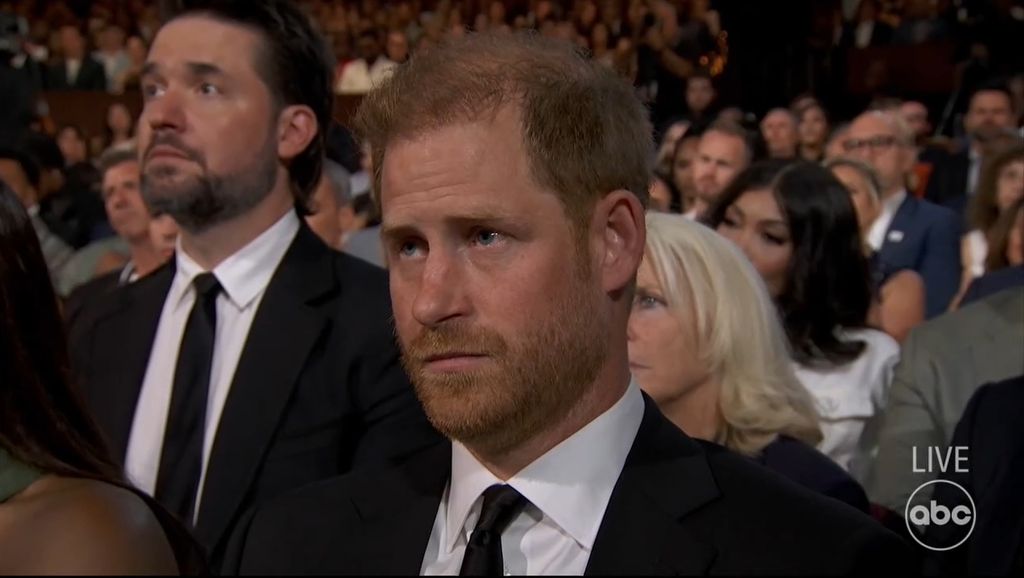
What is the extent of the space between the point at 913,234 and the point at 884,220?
0.45 ft

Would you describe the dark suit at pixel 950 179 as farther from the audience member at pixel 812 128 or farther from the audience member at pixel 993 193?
the audience member at pixel 993 193

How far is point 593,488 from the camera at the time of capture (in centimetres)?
137

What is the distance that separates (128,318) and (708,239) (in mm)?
1031

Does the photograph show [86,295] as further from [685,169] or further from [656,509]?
[685,169]

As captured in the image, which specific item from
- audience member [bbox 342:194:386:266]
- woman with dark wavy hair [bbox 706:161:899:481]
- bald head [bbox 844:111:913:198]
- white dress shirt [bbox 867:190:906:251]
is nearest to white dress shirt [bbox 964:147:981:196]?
bald head [bbox 844:111:913:198]

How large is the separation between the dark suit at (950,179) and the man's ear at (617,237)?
5.45m

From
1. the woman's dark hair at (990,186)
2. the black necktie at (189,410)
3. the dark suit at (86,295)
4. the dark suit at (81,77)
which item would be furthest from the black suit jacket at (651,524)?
the dark suit at (81,77)

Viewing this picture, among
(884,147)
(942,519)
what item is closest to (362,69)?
(884,147)

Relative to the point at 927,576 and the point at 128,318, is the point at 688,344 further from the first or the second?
the point at 128,318

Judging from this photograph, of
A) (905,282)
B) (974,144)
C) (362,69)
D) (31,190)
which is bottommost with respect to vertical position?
(362,69)

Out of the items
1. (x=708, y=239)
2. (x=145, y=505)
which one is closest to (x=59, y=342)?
(x=145, y=505)

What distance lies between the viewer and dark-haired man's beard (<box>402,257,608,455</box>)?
1295 millimetres

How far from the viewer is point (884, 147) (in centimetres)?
527

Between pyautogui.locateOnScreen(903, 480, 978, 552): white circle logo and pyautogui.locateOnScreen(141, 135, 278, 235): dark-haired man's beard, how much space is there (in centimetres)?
122
